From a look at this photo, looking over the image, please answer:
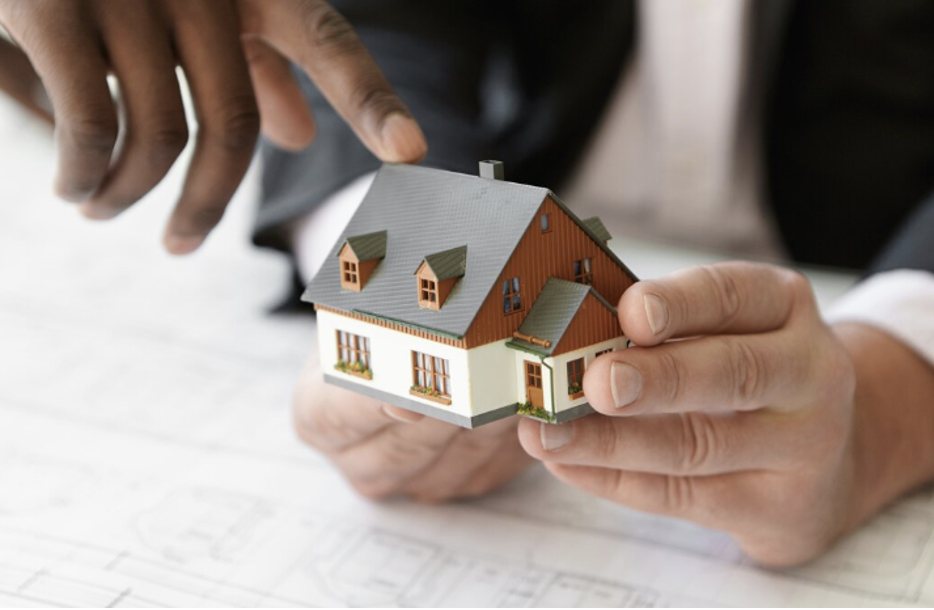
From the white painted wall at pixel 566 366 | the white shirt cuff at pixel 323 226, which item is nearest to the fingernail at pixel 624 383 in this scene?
the white painted wall at pixel 566 366

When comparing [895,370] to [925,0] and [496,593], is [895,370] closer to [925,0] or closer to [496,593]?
[496,593]

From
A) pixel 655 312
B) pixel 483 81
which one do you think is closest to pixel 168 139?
pixel 655 312

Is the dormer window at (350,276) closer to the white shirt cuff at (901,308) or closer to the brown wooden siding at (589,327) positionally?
the brown wooden siding at (589,327)

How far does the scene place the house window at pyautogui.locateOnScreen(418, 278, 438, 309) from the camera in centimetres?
58

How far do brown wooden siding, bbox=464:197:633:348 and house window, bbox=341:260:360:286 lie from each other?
0.31 feet

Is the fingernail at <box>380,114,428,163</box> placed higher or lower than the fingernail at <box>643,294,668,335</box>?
higher

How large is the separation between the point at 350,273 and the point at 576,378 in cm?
15

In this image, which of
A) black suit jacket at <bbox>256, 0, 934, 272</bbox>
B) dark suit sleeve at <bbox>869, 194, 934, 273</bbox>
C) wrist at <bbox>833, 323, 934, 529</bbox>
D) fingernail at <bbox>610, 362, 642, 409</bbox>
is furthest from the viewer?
black suit jacket at <bbox>256, 0, 934, 272</bbox>

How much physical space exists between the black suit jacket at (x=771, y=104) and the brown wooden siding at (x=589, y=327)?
503 millimetres

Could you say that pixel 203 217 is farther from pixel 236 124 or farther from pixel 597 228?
pixel 597 228

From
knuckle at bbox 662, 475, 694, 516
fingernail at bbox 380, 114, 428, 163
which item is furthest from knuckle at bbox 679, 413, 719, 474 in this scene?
fingernail at bbox 380, 114, 428, 163

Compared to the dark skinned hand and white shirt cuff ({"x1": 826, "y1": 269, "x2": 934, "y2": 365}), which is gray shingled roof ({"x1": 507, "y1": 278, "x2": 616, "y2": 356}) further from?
white shirt cuff ({"x1": 826, "y1": 269, "x2": 934, "y2": 365})

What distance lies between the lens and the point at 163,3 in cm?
72

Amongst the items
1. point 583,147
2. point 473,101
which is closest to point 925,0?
point 583,147
